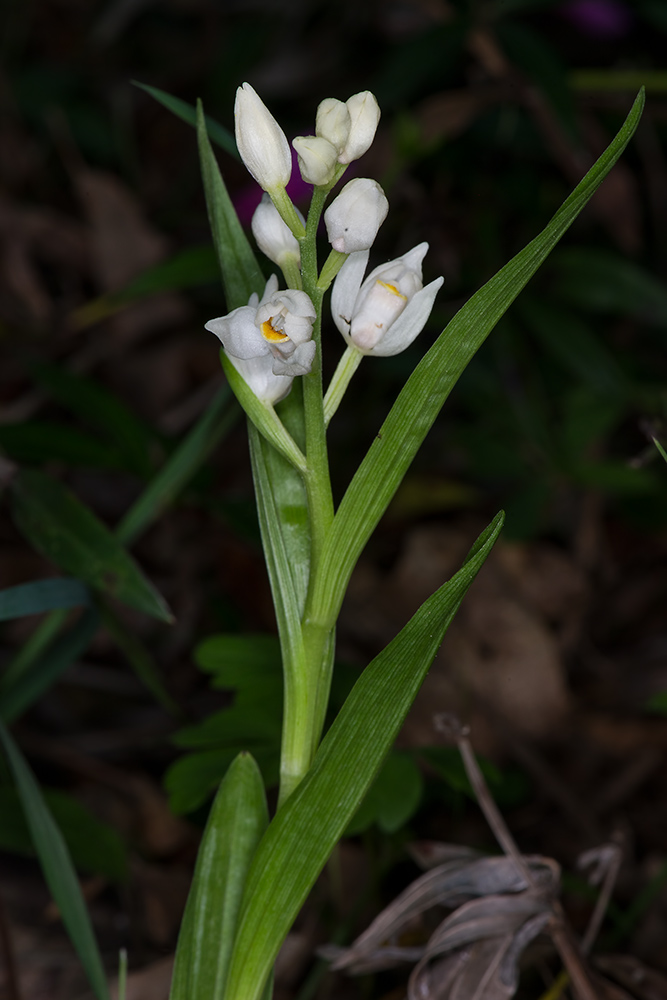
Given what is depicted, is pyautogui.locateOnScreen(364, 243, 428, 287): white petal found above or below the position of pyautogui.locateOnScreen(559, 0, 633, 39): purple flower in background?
above

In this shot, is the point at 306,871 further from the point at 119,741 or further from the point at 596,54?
the point at 596,54

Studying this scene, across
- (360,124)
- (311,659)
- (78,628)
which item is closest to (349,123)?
(360,124)

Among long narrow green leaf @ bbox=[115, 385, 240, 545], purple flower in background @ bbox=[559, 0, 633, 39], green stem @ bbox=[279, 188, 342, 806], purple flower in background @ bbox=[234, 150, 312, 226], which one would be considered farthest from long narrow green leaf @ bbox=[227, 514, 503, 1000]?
purple flower in background @ bbox=[559, 0, 633, 39]

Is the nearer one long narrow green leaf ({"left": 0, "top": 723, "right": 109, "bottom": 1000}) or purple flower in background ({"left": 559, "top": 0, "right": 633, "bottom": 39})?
long narrow green leaf ({"left": 0, "top": 723, "right": 109, "bottom": 1000})

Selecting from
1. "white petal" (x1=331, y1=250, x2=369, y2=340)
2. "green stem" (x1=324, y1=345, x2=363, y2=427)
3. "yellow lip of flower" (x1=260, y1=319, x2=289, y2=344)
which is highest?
"yellow lip of flower" (x1=260, y1=319, x2=289, y2=344)

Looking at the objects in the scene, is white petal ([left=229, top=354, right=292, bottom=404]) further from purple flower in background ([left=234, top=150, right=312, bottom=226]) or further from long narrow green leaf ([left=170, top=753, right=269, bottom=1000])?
purple flower in background ([left=234, top=150, right=312, bottom=226])

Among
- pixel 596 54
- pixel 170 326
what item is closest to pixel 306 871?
pixel 170 326

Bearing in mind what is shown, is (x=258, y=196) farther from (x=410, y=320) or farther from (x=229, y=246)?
(x=410, y=320)
